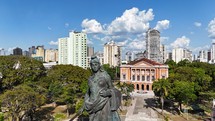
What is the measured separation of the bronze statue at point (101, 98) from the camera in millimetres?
6684

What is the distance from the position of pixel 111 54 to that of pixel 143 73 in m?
55.3

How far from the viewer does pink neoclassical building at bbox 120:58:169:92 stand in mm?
56781

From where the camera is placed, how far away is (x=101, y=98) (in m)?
6.71

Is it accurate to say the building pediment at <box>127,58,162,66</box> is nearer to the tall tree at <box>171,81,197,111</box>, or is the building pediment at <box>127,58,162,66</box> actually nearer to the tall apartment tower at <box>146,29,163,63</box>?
the tall tree at <box>171,81,197,111</box>

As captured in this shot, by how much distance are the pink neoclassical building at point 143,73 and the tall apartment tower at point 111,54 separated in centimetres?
5086

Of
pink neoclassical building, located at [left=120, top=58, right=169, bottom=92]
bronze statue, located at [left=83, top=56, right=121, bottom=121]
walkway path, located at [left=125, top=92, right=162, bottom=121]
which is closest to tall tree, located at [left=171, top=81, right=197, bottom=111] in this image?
walkway path, located at [left=125, top=92, right=162, bottom=121]

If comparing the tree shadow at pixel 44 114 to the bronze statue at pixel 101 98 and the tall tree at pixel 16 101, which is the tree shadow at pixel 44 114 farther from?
the bronze statue at pixel 101 98

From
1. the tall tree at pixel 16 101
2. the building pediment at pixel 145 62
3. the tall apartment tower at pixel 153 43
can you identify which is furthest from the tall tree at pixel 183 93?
the tall apartment tower at pixel 153 43

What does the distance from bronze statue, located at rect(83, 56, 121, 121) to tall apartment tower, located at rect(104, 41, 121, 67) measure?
10436cm

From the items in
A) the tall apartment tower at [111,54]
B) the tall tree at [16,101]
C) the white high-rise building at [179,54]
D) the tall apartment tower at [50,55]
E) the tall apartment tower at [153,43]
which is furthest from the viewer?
the tall apartment tower at [50,55]

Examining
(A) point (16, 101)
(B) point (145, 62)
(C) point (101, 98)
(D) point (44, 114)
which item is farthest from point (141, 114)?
(B) point (145, 62)

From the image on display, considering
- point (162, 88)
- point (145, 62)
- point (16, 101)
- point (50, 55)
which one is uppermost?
point (50, 55)

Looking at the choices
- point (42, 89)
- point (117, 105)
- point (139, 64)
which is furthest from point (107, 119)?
point (139, 64)

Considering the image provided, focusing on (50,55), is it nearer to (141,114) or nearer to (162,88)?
(141,114)
